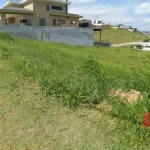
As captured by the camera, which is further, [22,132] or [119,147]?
[22,132]

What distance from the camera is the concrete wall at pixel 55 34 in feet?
66.9

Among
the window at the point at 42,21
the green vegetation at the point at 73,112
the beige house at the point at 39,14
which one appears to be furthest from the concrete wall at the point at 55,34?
the green vegetation at the point at 73,112

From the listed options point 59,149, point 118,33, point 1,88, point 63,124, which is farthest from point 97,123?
point 118,33

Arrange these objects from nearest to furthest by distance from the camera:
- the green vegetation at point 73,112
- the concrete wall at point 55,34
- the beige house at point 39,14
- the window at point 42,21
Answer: the green vegetation at point 73,112 < the concrete wall at point 55,34 < the beige house at point 39,14 < the window at point 42,21

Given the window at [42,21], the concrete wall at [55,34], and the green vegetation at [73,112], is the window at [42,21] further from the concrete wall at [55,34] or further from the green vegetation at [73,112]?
the green vegetation at [73,112]

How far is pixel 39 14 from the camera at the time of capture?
29938mm

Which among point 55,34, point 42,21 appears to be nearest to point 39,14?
point 42,21

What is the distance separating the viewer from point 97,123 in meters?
2.28

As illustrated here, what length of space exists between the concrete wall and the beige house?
6781 mm

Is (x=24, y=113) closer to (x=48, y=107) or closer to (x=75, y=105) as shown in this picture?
(x=48, y=107)

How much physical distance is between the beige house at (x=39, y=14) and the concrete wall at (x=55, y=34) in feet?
22.2

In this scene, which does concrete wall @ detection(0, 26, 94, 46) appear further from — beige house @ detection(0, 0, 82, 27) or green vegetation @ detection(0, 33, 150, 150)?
green vegetation @ detection(0, 33, 150, 150)

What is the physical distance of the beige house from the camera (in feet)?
93.5

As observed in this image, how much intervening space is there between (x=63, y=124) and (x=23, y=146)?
0.45 metres
